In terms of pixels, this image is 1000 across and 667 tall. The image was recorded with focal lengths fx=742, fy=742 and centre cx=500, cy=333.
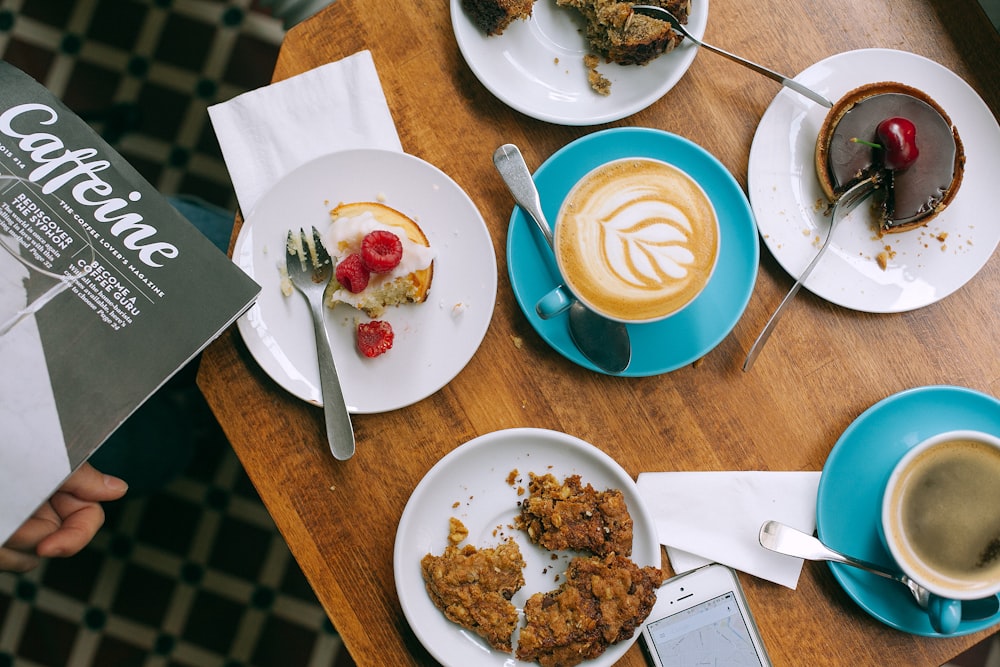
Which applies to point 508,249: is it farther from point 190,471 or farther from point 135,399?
point 190,471

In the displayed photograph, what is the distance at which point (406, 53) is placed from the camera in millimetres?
1450

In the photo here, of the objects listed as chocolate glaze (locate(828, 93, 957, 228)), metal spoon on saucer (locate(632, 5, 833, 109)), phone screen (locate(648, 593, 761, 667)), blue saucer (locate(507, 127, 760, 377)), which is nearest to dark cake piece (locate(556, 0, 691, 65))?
metal spoon on saucer (locate(632, 5, 833, 109))

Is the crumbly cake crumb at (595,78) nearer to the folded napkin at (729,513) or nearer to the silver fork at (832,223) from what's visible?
the silver fork at (832,223)

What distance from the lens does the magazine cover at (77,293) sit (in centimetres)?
123

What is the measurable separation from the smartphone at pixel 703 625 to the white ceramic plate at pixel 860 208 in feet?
1.95

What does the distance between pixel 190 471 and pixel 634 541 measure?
1.40 metres

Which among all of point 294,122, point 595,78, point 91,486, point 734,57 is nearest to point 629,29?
point 595,78

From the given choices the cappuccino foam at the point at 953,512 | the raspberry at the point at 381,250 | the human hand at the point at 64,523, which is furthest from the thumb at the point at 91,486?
the cappuccino foam at the point at 953,512

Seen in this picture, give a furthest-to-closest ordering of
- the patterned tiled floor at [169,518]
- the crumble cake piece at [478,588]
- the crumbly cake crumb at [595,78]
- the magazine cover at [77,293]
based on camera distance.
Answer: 1. the patterned tiled floor at [169,518]
2. the crumbly cake crumb at [595,78]
3. the crumble cake piece at [478,588]
4. the magazine cover at [77,293]

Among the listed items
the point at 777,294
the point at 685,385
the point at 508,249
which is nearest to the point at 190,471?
the point at 508,249

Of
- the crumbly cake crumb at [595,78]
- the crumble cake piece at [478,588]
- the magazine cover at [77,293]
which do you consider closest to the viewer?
the magazine cover at [77,293]

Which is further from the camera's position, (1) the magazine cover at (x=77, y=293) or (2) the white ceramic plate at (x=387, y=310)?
(2) the white ceramic plate at (x=387, y=310)

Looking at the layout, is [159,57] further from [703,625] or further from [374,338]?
[703,625]

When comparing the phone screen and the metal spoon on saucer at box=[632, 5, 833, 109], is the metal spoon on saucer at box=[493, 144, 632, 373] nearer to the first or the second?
the metal spoon on saucer at box=[632, 5, 833, 109]
